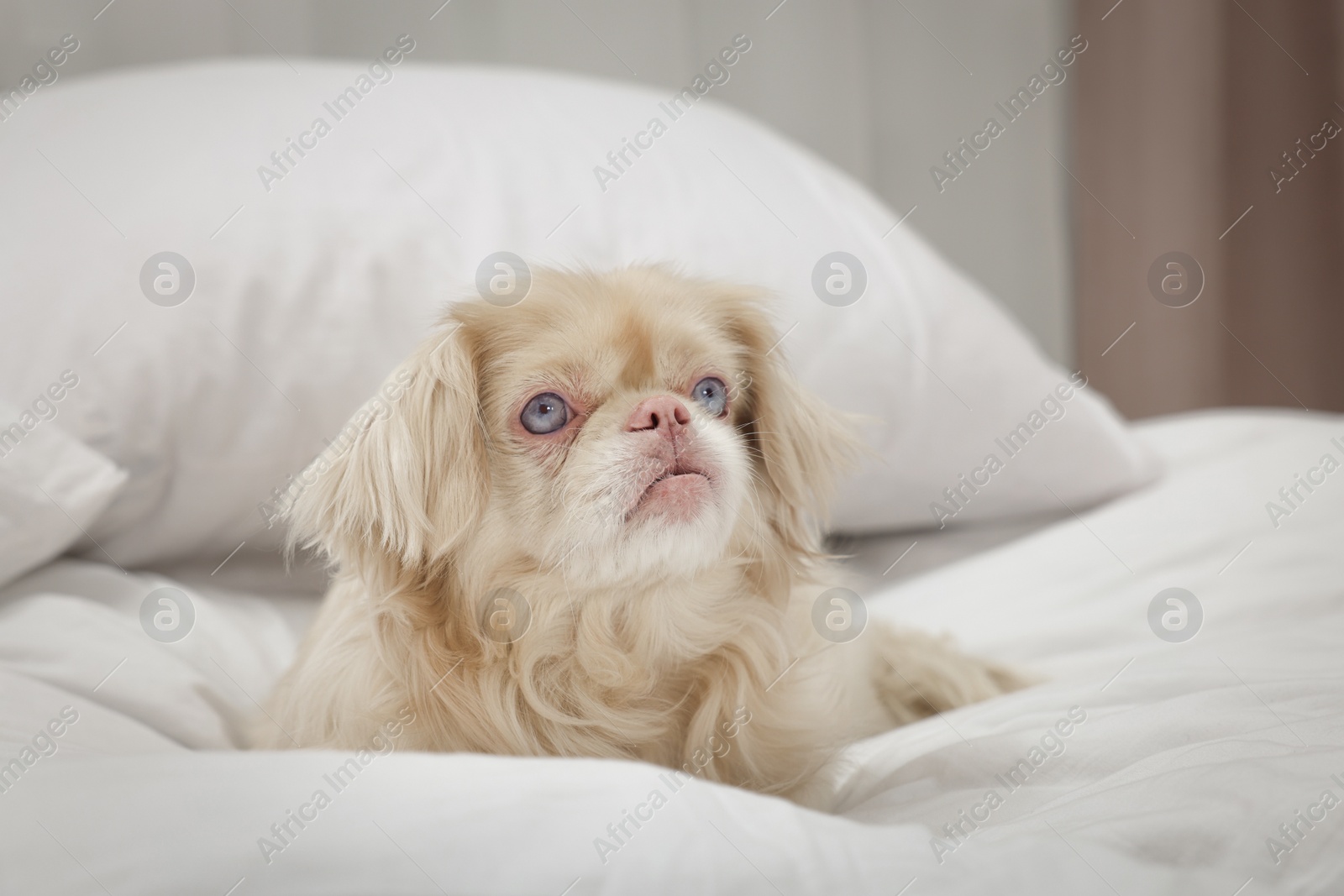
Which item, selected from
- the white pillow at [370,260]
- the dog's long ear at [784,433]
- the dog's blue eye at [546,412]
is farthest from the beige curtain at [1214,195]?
the dog's blue eye at [546,412]

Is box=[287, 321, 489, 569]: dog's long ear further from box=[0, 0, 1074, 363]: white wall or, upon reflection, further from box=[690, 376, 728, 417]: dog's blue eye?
box=[0, 0, 1074, 363]: white wall

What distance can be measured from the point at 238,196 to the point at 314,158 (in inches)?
6.0

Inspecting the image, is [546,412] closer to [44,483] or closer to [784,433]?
[784,433]

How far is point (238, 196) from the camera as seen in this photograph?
159 centimetres

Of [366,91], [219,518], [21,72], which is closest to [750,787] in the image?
[219,518]

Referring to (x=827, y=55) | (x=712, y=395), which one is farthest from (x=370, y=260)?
(x=827, y=55)

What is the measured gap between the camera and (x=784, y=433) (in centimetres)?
133

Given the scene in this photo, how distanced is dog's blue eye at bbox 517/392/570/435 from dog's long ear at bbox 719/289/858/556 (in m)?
0.29

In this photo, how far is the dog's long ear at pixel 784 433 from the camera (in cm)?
133

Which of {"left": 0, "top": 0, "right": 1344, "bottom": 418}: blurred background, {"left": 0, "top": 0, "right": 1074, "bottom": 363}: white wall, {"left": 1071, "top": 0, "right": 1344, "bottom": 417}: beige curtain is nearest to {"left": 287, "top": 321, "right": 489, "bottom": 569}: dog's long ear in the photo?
{"left": 0, "top": 0, "right": 1074, "bottom": 363}: white wall

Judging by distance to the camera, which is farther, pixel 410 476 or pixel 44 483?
pixel 44 483

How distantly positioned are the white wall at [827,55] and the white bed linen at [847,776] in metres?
1.61

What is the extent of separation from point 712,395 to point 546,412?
0.73 ft

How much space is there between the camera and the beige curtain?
11.2ft
